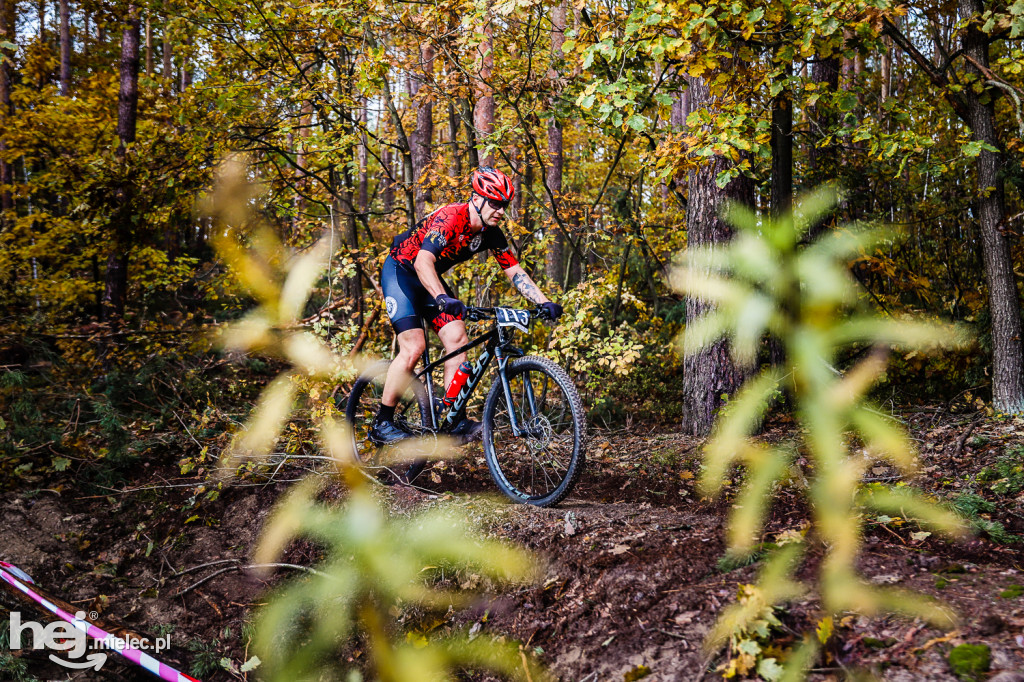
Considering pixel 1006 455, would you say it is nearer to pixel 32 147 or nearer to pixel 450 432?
pixel 450 432

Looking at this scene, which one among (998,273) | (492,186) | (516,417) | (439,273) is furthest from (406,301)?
(998,273)

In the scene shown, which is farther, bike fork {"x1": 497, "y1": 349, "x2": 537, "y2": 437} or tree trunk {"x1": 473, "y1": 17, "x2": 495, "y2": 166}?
tree trunk {"x1": 473, "y1": 17, "x2": 495, "y2": 166}

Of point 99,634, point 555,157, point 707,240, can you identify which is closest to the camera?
point 99,634

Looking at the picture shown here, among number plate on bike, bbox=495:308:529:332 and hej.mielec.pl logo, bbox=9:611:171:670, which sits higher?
number plate on bike, bbox=495:308:529:332

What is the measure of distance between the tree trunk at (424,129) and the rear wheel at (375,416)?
7.11 feet

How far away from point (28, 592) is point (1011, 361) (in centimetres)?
691

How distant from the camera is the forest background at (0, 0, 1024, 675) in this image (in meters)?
4.32

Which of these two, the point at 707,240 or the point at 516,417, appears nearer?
the point at 516,417

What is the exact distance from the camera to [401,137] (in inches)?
262

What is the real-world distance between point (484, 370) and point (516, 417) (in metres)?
0.48

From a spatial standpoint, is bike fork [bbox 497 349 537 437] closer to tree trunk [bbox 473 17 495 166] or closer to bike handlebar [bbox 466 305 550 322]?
bike handlebar [bbox 466 305 550 322]

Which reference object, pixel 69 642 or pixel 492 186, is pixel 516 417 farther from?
pixel 69 642

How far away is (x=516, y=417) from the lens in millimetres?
3994

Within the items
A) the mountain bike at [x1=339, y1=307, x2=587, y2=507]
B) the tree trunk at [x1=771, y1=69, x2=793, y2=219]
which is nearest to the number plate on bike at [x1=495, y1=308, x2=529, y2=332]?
the mountain bike at [x1=339, y1=307, x2=587, y2=507]
